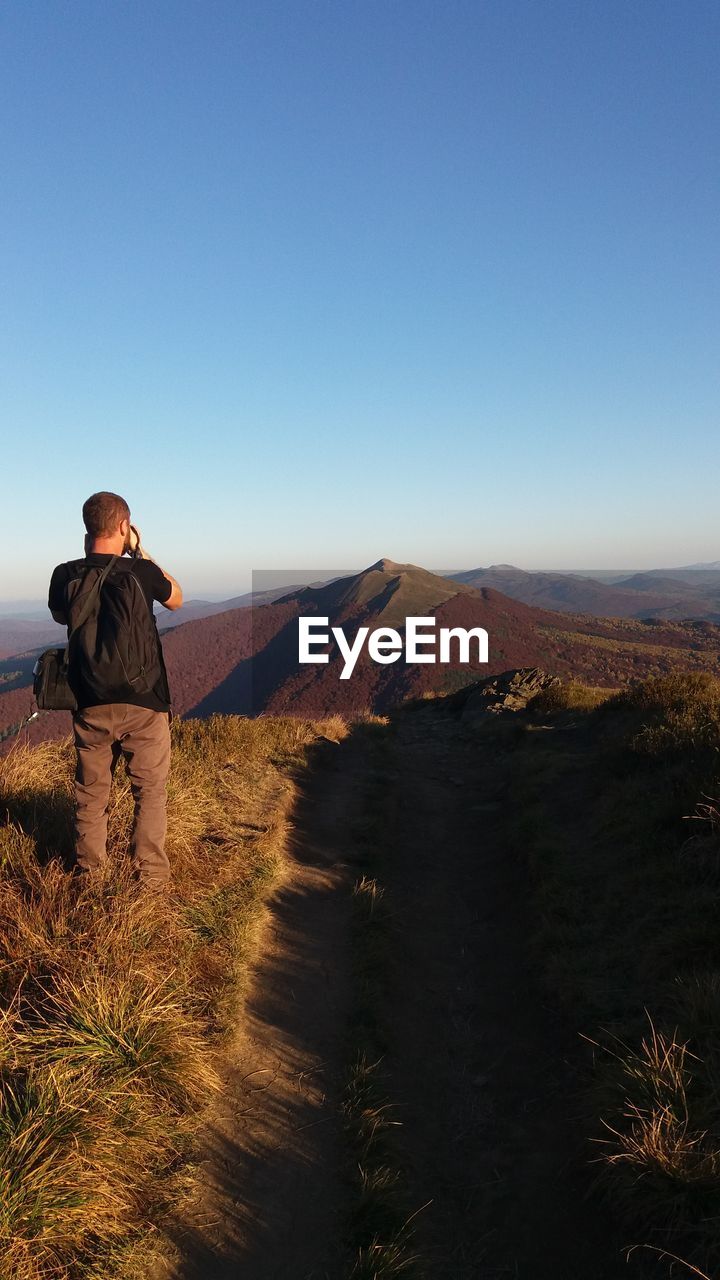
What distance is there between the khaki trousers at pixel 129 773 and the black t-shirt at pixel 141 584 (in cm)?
8

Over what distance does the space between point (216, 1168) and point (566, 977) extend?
2.75 m

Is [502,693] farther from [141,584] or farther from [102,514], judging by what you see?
[102,514]

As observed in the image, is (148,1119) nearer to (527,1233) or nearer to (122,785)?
(527,1233)

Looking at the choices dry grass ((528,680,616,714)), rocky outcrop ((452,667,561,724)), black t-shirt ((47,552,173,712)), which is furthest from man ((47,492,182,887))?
rocky outcrop ((452,667,561,724))

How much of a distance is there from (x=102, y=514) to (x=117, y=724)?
154 centimetres

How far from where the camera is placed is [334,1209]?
10.5 ft

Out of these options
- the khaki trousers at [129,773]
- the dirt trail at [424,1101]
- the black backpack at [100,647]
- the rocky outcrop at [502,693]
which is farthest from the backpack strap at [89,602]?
the rocky outcrop at [502,693]

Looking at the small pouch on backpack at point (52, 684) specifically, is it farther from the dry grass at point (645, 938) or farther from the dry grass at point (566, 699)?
the dry grass at point (566, 699)

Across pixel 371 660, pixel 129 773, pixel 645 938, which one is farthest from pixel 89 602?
pixel 371 660

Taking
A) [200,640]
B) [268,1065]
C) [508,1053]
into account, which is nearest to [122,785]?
[268,1065]

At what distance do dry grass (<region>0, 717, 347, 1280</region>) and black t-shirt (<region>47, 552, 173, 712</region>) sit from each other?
132 centimetres

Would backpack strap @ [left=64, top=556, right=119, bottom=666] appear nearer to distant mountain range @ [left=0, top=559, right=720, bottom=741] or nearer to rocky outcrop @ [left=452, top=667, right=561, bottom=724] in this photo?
rocky outcrop @ [left=452, top=667, right=561, bottom=724]

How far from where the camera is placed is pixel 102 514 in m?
4.66

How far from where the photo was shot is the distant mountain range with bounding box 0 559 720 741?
4812 cm
